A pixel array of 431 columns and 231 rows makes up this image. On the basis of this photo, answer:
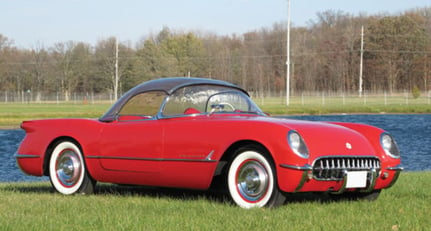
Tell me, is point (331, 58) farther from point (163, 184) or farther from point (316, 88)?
point (163, 184)

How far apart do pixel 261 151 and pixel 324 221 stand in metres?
1.16

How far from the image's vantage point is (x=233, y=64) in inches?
4451

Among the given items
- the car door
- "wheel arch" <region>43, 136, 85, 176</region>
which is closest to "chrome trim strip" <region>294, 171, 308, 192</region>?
the car door

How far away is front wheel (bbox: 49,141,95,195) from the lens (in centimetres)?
804

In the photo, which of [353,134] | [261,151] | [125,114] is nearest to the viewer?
[261,151]

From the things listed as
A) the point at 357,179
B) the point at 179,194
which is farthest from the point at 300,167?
the point at 179,194

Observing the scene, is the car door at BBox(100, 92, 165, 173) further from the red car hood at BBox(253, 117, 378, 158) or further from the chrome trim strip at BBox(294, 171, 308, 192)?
the chrome trim strip at BBox(294, 171, 308, 192)

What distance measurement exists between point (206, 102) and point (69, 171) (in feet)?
6.07

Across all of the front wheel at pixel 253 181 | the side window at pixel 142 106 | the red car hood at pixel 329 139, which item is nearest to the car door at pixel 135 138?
the side window at pixel 142 106

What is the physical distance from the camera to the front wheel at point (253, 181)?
6434mm

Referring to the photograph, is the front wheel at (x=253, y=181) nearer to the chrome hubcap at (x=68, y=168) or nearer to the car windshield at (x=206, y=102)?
the car windshield at (x=206, y=102)

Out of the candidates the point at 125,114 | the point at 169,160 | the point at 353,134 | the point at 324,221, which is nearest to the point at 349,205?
the point at 353,134

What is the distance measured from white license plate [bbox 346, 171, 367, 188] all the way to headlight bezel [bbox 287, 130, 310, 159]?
543mm

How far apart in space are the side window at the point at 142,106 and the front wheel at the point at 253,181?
150 cm
